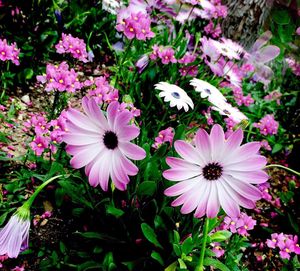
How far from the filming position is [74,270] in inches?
62.6

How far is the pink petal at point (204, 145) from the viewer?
1.06 m

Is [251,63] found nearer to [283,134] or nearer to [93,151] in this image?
[283,134]

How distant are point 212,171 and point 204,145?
0.28 feet

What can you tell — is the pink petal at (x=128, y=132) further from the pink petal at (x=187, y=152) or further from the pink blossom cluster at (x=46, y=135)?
the pink blossom cluster at (x=46, y=135)

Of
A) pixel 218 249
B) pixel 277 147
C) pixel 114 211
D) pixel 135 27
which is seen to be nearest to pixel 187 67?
pixel 135 27

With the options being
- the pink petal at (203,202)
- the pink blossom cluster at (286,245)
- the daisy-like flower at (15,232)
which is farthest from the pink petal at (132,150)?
the pink blossom cluster at (286,245)

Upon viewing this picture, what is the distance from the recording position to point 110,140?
1.09 m

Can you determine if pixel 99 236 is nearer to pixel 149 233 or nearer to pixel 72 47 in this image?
pixel 149 233

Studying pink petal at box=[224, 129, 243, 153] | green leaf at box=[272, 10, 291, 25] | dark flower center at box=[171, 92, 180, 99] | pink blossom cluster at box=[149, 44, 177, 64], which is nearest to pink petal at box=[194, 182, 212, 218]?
pink petal at box=[224, 129, 243, 153]

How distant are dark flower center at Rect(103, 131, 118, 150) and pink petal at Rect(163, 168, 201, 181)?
16cm

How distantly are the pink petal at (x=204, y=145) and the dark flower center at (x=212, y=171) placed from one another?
0.07 feet

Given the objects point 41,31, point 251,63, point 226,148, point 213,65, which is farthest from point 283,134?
point 226,148

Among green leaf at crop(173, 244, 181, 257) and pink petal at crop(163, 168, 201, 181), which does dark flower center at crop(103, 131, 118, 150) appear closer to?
pink petal at crop(163, 168, 201, 181)

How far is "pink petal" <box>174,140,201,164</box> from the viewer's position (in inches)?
42.5
